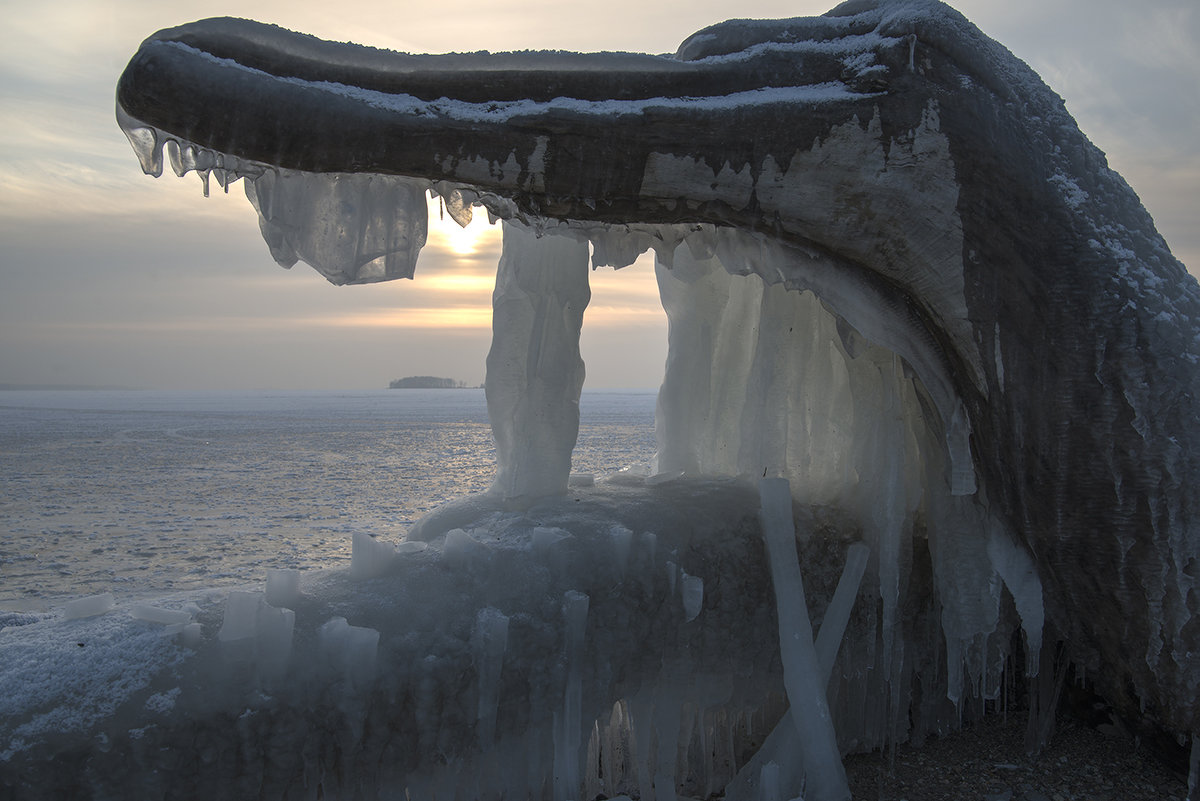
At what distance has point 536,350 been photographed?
3643 millimetres

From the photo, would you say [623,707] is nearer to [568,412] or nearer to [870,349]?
[568,412]

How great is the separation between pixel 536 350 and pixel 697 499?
39.2 inches

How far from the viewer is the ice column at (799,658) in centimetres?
310

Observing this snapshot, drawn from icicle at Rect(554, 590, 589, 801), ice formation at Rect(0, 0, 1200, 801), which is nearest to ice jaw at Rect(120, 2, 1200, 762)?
ice formation at Rect(0, 0, 1200, 801)

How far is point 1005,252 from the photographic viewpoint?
2.94 metres

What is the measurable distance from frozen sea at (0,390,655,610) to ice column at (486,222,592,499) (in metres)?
0.93

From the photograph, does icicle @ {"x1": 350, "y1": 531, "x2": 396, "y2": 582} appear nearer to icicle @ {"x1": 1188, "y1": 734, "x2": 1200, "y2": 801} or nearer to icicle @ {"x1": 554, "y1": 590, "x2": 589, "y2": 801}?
icicle @ {"x1": 554, "y1": 590, "x2": 589, "y2": 801}

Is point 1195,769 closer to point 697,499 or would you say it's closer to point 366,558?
point 697,499

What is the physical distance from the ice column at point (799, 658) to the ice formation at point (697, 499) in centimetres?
1

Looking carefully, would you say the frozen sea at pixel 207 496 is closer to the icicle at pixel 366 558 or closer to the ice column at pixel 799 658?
the icicle at pixel 366 558

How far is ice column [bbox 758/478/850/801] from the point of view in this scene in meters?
3.10

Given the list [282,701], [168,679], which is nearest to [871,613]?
[282,701]

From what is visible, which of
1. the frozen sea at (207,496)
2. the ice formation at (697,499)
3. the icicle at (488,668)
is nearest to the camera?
the ice formation at (697,499)

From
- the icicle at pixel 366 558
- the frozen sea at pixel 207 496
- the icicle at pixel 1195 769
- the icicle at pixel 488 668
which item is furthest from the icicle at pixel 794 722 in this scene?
the frozen sea at pixel 207 496
